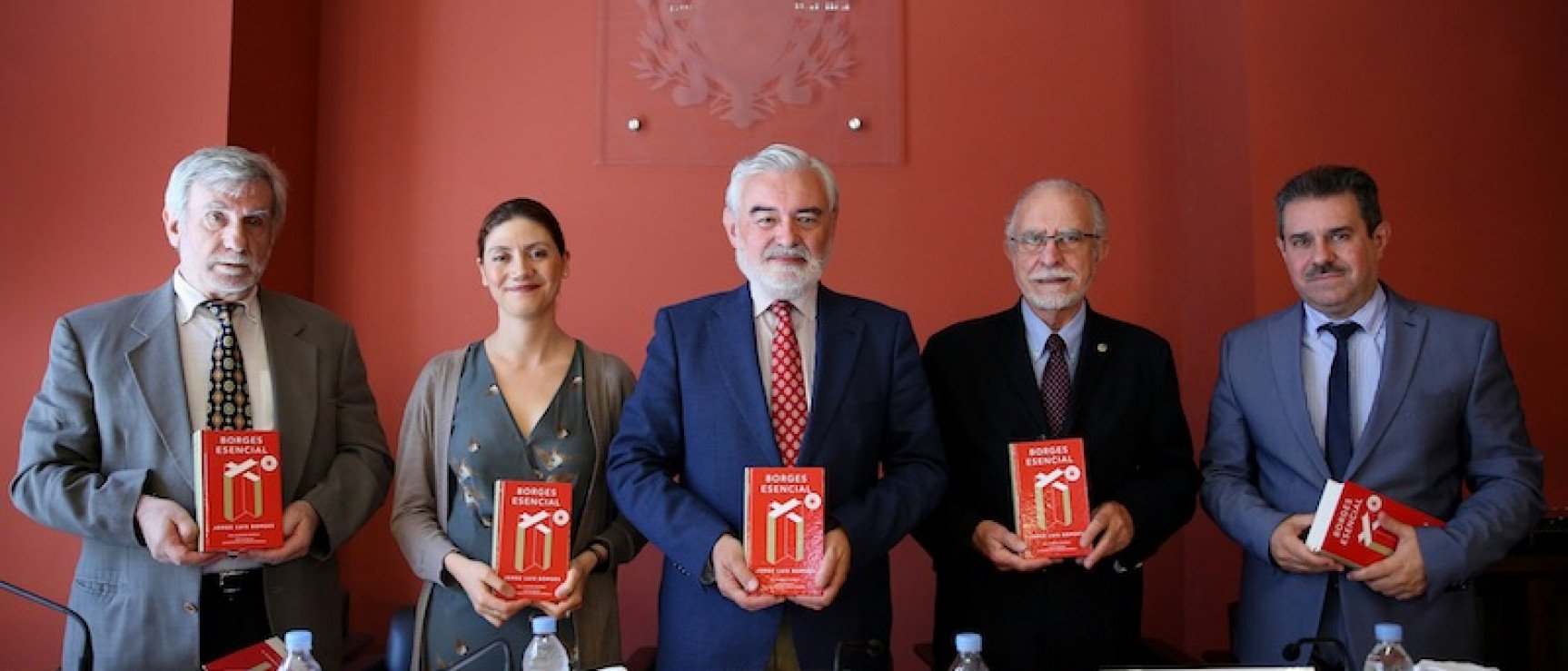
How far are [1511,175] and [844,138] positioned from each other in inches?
81.7

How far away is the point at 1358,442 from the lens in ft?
A: 9.08

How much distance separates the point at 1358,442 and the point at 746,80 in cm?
230

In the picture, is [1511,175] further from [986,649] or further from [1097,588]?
[986,649]

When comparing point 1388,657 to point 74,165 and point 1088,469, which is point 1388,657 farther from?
point 74,165

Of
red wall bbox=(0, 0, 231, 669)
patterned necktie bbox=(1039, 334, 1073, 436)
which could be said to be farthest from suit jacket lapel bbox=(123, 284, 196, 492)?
patterned necktie bbox=(1039, 334, 1073, 436)

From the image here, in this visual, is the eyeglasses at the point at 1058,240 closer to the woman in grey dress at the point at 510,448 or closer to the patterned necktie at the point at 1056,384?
the patterned necktie at the point at 1056,384

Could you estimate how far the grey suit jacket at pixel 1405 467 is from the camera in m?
2.68

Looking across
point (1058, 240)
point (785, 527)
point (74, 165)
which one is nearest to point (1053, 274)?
point (1058, 240)

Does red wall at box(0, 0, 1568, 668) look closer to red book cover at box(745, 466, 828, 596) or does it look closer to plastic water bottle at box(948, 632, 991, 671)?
red book cover at box(745, 466, 828, 596)

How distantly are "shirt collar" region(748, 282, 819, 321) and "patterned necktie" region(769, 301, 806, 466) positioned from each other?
0.06 ft

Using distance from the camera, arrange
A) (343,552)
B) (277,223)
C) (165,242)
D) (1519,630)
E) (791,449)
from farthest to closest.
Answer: (343,552) < (165,242) < (1519,630) < (277,223) < (791,449)

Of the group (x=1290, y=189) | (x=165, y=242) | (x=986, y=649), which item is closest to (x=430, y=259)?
(x=165, y=242)

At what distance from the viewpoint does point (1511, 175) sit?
12.4 feet

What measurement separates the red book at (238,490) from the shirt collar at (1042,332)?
1731 millimetres
